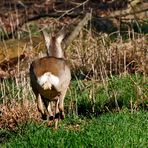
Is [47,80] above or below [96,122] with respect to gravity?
above

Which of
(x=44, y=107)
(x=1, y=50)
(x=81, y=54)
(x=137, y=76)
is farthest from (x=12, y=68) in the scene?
(x=44, y=107)

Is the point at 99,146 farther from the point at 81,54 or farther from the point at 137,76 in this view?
the point at 81,54

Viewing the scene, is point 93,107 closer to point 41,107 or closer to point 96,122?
point 41,107

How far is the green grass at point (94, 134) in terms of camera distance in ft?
20.8

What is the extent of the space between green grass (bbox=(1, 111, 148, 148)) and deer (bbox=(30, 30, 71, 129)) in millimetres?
397

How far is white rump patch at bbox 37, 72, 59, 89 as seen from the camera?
729cm

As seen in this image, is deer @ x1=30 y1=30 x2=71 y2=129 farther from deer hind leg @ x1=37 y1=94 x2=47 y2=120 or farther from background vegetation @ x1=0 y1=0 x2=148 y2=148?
background vegetation @ x1=0 y1=0 x2=148 y2=148

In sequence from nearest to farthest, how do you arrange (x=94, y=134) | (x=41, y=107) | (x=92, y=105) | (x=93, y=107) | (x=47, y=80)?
(x=94, y=134)
(x=47, y=80)
(x=41, y=107)
(x=93, y=107)
(x=92, y=105)

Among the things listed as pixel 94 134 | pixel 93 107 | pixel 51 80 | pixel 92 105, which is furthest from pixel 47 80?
pixel 92 105

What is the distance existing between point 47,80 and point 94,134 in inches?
42.8

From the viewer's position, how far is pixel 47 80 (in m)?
7.30

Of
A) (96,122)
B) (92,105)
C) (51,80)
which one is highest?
(51,80)

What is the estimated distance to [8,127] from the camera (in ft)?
26.4

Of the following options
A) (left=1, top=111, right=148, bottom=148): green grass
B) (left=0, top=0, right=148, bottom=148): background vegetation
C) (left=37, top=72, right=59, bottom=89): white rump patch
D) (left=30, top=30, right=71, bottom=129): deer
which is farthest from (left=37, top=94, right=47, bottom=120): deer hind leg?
(left=37, top=72, right=59, bottom=89): white rump patch
